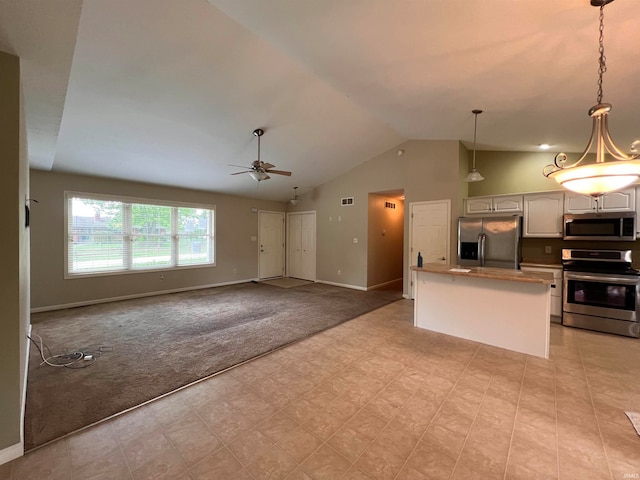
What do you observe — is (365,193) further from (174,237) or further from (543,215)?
(174,237)

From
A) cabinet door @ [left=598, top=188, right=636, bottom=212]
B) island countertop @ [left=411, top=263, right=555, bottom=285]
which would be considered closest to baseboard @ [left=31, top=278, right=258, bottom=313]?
island countertop @ [left=411, top=263, right=555, bottom=285]

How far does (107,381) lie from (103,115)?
3.15m

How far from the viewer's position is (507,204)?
472 centimetres

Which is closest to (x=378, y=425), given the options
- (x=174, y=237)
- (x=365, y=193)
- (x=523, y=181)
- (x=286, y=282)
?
(x=523, y=181)

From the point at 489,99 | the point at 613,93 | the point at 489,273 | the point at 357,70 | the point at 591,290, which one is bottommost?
the point at 591,290

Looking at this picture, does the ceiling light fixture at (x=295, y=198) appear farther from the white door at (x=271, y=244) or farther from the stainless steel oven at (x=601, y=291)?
the stainless steel oven at (x=601, y=291)

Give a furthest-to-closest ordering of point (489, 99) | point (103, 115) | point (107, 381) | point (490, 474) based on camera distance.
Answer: point (103, 115) → point (489, 99) → point (107, 381) → point (490, 474)

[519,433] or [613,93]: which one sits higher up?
[613,93]

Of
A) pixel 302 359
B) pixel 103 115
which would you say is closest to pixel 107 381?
pixel 302 359

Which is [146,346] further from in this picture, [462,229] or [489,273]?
[462,229]

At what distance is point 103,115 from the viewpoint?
11.3ft

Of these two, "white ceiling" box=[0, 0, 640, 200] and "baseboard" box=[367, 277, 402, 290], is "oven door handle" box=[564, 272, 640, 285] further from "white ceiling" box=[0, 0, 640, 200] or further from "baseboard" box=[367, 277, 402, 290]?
"baseboard" box=[367, 277, 402, 290]

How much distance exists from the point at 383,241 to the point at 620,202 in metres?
4.25

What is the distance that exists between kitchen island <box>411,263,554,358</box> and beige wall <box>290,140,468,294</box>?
5.92ft
